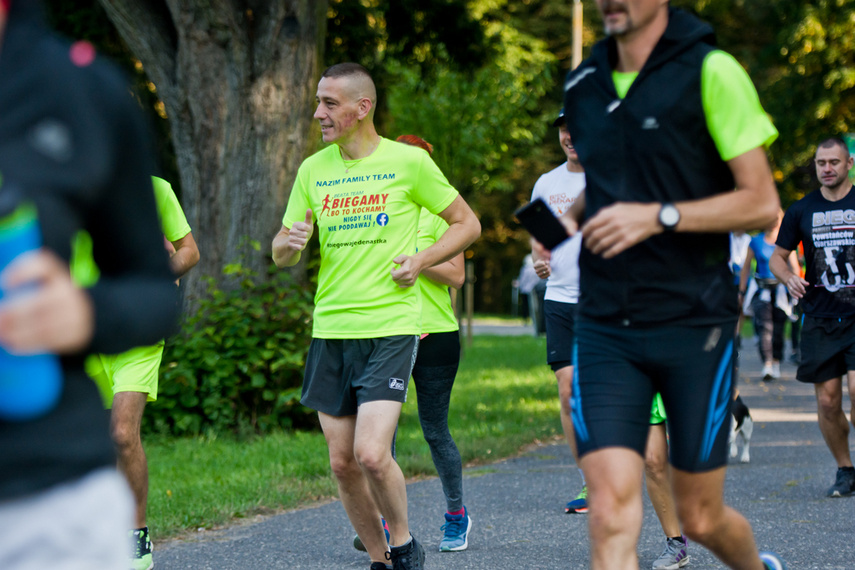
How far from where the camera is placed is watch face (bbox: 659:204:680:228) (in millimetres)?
3057

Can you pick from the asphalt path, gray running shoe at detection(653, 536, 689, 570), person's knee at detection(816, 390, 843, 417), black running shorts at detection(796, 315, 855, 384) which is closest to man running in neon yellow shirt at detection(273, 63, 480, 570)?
the asphalt path

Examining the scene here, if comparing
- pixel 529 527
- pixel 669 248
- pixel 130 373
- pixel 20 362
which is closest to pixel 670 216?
pixel 669 248

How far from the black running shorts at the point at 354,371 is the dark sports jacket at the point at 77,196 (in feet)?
9.91

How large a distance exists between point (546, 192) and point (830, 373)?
2456 millimetres

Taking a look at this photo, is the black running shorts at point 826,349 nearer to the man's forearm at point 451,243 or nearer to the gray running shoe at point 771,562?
the man's forearm at point 451,243

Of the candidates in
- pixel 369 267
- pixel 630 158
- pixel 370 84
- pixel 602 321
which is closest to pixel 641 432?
pixel 602 321

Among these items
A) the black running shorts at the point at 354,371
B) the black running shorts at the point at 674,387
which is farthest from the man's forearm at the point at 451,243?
the black running shorts at the point at 674,387

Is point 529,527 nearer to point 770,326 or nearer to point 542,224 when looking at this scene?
point 542,224

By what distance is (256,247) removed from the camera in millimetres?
9523

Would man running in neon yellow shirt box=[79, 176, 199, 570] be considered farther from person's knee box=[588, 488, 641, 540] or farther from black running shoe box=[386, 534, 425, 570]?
person's knee box=[588, 488, 641, 540]

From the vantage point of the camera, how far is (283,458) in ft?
27.3

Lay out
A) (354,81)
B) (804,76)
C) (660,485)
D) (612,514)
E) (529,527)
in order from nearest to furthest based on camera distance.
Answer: (612,514) < (354,81) < (660,485) < (529,527) < (804,76)

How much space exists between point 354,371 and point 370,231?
2.10ft

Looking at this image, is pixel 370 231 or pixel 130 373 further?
pixel 130 373
